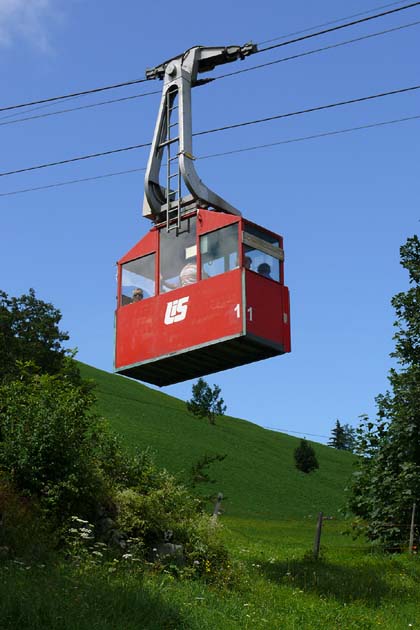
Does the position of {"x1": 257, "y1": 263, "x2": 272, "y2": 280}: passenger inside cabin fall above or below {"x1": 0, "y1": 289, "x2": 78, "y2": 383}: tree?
below

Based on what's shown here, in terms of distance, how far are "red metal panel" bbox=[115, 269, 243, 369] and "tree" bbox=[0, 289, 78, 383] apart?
3488cm

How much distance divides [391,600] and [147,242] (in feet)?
33.1

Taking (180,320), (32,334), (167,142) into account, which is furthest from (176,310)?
(32,334)

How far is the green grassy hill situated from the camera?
221 ft

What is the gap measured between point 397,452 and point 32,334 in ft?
96.3

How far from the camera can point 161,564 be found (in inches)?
770

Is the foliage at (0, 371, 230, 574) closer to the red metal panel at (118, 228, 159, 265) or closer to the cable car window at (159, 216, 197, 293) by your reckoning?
the red metal panel at (118, 228, 159, 265)

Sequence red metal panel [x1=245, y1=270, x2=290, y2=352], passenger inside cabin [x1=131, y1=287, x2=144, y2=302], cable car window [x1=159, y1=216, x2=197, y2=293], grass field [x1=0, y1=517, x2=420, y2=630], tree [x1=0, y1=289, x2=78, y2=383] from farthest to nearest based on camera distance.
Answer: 1. tree [x1=0, y1=289, x2=78, y2=383]
2. passenger inside cabin [x1=131, y1=287, x2=144, y2=302]
3. cable car window [x1=159, y1=216, x2=197, y2=293]
4. red metal panel [x1=245, y1=270, x2=290, y2=352]
5. grass field [x1=0, y1=517, x2=420, y2=630]

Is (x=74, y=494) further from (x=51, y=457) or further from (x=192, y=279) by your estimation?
(x=192, y=279)

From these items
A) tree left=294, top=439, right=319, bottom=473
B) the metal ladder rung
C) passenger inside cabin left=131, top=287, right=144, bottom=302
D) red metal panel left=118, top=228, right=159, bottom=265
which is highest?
tree left=294, top=439, right=319, bottom=473

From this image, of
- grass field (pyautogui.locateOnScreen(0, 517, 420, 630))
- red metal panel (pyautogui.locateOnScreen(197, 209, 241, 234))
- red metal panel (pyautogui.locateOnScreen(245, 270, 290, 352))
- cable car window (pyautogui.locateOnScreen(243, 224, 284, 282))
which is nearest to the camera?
grass field (pyautogui.locateOnScreen(0, 517, 420, 630))

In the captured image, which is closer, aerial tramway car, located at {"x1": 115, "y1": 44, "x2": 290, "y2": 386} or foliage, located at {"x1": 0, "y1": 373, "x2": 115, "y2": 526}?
aerial tramway car, located at {"x1": 115, "y1": 44, "x2": 290, "y2": 386}

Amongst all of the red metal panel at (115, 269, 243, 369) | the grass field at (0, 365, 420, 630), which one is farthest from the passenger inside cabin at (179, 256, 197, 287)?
the grass field at (0, 365, 420, 630)

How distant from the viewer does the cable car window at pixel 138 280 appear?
708 inches
